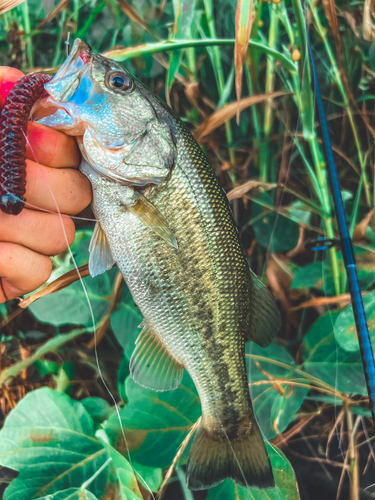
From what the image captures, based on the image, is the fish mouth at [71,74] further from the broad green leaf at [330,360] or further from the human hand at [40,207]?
the broad green leaf at [330,360]

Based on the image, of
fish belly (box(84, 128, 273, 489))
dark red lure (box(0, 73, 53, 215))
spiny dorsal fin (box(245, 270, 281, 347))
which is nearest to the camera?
dark red lure (box(0, 73, 53, 215))

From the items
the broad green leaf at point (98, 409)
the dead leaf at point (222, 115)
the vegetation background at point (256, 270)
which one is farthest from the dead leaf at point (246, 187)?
the broad green leaf at point (98, 409)

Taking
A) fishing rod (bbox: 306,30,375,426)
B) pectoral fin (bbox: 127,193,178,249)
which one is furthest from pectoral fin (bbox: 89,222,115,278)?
fishing rod (bbox: 306,30,375,426)

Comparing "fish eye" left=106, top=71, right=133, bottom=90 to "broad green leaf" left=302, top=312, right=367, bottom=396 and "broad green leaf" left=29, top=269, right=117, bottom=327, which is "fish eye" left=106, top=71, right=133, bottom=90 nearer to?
Result: "broad green leaf" left=29, top=269, right=117, bottom=327

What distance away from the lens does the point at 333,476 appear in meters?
1.01

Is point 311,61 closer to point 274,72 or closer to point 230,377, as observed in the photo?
point 274,72

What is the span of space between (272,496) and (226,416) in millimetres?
366

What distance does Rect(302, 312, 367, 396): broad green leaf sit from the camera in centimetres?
98

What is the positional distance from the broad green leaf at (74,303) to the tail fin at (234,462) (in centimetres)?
48

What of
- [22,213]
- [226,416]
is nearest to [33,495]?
[226,416]

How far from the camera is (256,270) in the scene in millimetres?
1072

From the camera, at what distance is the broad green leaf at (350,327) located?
97cm

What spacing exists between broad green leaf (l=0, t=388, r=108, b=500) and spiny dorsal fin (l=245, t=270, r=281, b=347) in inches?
22.3

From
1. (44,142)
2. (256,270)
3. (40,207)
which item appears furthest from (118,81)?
(256,270)
